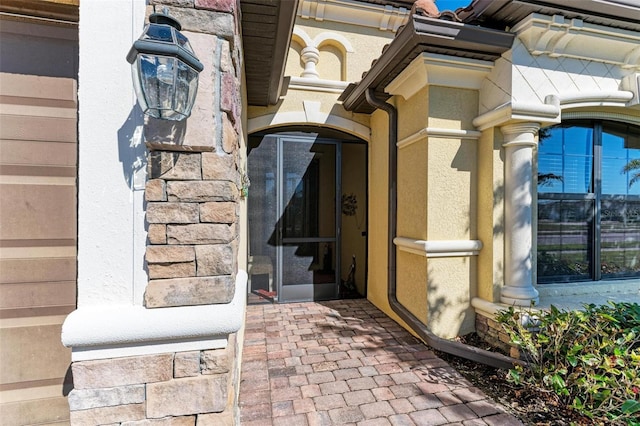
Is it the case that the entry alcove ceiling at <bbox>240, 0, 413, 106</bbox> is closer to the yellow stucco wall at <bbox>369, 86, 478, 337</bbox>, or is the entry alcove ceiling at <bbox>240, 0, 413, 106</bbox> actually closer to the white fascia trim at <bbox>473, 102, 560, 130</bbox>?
the yellow stucco wall at <bbox>369, 86, 478, 337</bbox>

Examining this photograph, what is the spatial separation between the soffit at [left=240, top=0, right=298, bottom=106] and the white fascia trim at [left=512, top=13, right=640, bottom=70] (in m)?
2.46

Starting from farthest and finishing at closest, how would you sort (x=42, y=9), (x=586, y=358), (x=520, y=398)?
(x=520, y=398) → (x=586, y=358) → (x=42, y=9)

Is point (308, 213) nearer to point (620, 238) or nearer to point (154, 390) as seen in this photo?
point (154, 390)

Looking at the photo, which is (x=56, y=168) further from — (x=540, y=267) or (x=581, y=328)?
(x=540, y=267)

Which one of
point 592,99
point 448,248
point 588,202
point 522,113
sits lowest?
point 448,248

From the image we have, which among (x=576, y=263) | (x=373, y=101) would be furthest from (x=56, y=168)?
(x=576, y=263)

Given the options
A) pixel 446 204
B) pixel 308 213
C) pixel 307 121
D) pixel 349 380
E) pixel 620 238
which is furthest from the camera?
pixel 308 213

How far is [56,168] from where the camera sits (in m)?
1.94

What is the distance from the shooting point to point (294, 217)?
16.5ft

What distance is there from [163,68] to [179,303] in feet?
3.70

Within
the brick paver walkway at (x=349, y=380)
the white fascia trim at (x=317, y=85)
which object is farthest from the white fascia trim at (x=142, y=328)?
the white fascia trim at (x=317, y=85)

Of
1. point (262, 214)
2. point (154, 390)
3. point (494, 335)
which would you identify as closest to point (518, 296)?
point (494, 335)

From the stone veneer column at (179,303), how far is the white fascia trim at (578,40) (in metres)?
3.16

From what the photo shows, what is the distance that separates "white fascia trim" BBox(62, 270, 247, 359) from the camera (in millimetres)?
1406
